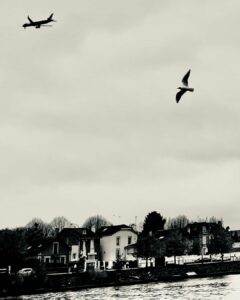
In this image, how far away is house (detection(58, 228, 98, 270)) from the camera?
323 ft

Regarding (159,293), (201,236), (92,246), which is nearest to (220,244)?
(201,236)

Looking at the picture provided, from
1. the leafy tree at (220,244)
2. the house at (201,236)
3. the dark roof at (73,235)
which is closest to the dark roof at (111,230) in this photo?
the dark roof at (73,235)

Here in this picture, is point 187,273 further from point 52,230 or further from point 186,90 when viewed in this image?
point 52,230

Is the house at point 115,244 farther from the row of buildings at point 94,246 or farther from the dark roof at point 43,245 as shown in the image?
the dark roof at point 43,245

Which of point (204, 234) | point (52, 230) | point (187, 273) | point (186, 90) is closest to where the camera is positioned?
point (186, 90)

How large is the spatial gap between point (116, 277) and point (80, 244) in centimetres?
3274

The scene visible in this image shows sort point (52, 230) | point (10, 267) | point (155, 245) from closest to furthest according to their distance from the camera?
point (10, 267)
point (155, 245)
point (52, 230)

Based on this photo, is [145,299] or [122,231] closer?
[145,299]

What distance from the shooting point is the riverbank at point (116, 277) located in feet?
196

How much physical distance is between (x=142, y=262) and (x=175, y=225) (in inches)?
3939

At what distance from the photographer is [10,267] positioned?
2734 inches

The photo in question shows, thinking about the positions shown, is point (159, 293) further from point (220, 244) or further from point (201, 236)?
point (201, 236)

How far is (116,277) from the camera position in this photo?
70062mm

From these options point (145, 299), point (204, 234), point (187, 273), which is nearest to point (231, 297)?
point (145, 299)
